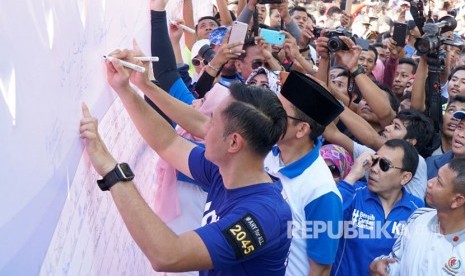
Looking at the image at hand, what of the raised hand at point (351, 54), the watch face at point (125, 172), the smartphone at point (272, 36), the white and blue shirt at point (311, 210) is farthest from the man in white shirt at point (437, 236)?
the smartphone at point (272, 36)

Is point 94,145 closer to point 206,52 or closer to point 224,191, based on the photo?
point 224,191

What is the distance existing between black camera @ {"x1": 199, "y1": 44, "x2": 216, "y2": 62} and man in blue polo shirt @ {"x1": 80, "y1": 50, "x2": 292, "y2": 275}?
1.52 m

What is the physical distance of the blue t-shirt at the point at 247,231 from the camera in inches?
57.5

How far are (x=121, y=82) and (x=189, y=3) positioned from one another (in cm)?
204

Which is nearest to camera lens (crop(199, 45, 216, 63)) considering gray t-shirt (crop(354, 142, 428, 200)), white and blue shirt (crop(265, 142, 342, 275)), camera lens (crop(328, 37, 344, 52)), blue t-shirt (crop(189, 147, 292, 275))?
camera lens (crop(328, 37, 344, 52))

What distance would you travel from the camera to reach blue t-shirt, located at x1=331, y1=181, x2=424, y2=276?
2.43m

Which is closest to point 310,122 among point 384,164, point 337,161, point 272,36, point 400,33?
point 384,164

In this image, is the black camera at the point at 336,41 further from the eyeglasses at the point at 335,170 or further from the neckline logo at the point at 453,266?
the neckline logo at the point at 453,266

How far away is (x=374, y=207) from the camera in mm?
2502

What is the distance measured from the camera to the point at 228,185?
5.51ft

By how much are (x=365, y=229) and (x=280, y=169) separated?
0.55m

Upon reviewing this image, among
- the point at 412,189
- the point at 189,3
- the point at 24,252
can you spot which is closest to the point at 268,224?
the point at 24,252

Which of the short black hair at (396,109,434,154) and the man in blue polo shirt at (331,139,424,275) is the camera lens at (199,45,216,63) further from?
the man in blue polo shirt at (331,139,424,275)

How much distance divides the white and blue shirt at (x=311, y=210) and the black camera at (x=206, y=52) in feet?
4.78
